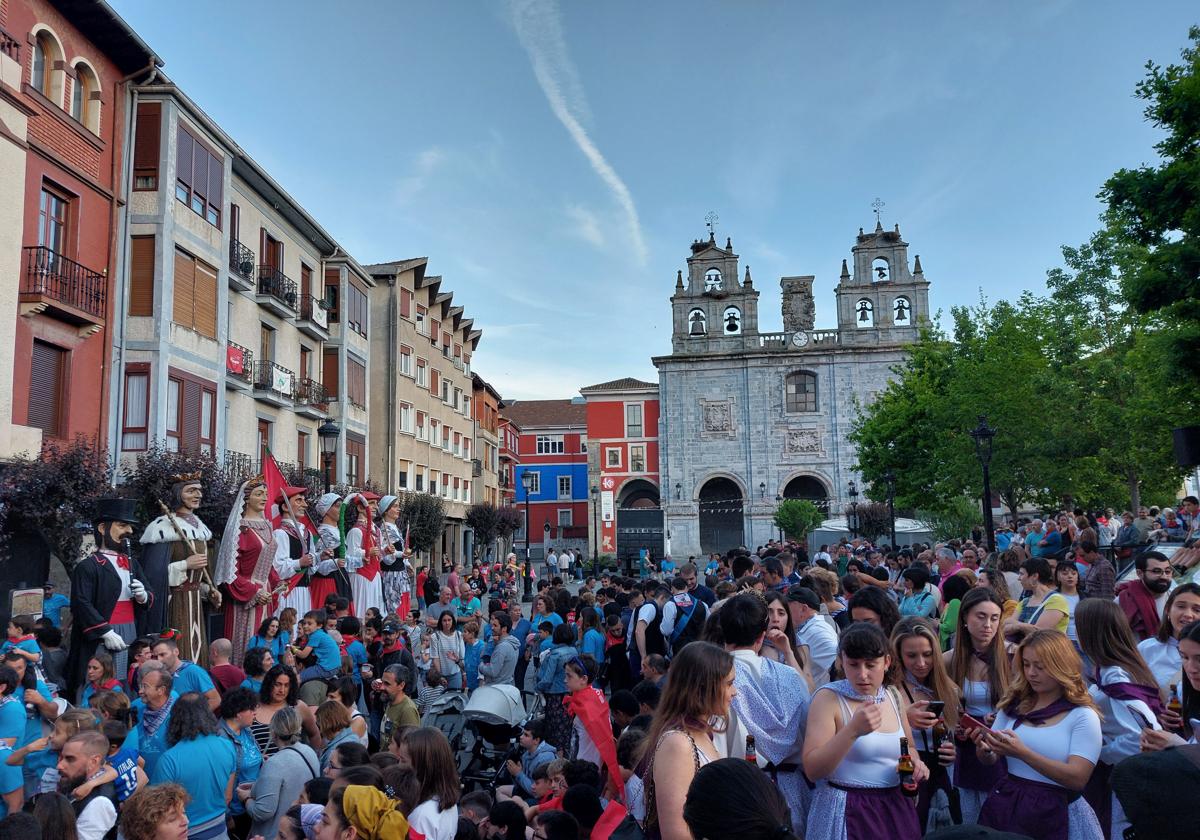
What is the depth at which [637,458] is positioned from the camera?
194 feet

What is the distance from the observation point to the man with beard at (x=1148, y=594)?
6.31 meters

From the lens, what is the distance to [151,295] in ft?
63.5

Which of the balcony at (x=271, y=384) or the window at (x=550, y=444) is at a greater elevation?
the window at (x=550, y=444)

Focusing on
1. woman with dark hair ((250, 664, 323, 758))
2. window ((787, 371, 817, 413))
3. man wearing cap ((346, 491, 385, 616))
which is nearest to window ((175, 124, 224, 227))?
man wearing cap ((346, 491, 385, 616))

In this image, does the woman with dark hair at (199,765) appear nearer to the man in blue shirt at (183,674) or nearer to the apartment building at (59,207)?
the man in blue shirt at (183,674)

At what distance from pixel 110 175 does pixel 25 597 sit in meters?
9.46

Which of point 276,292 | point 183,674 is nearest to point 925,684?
point 183,674

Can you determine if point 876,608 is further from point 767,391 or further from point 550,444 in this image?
point 550,444

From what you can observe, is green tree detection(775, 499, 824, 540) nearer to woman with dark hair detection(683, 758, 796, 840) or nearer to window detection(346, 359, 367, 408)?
window detection(346, 359, 367, 408)

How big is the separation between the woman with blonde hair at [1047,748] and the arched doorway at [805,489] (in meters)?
52.0

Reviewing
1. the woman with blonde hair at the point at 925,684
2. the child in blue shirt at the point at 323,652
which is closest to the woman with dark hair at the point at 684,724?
the woman with blonde hair at the point at 925,684

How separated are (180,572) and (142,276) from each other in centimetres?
1317

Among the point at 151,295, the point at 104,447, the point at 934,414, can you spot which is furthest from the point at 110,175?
the point at 934,414

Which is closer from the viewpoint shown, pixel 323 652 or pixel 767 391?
pixel 323 652
